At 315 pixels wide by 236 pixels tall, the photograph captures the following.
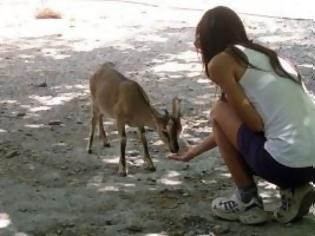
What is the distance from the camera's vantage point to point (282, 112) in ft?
12.9

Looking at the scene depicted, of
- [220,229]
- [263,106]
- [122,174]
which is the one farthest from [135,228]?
[122,174]

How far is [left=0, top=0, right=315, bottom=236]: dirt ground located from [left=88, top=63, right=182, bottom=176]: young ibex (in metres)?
0.17

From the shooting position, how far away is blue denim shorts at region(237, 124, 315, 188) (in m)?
3.97

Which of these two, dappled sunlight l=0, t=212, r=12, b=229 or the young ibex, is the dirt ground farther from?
the young ibex

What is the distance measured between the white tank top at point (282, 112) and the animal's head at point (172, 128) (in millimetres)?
997

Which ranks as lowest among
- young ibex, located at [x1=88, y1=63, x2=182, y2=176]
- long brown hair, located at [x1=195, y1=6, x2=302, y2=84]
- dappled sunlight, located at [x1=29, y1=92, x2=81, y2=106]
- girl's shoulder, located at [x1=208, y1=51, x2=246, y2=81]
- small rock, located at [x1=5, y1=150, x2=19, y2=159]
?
dappled sunlight, located at [x1=29, y1=92, x2=81, y2=106]

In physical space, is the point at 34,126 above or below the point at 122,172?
below

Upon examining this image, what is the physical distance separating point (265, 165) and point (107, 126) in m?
2.75

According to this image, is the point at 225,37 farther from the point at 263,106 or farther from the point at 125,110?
the point at 125,110

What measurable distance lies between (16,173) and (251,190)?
1757mm

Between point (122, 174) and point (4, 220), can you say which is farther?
point (122, 174)

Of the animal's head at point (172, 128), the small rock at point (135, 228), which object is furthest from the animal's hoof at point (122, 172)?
the small rock at point (135, 228)

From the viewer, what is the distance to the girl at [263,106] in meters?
3.95

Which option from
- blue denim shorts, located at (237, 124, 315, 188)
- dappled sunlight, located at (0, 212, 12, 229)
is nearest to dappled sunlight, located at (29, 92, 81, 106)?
dappled sunlight, located at (0, 212, 12, 229)
